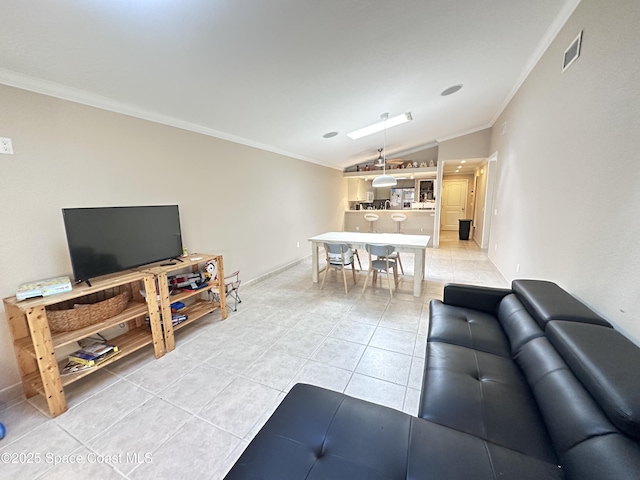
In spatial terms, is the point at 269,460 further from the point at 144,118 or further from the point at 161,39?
the point at 144,118

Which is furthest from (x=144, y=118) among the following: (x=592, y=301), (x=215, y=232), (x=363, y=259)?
(x=363, y=259)

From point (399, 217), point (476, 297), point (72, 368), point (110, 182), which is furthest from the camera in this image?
point (399, 217)

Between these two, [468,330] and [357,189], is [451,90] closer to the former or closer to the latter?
[468,330]

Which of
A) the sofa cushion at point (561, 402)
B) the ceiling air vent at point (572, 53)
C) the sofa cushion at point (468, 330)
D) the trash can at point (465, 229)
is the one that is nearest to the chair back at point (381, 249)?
the sofa cushion at point (468, 330)

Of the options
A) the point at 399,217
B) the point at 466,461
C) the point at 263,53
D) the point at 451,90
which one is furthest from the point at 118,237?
the point at 399,217

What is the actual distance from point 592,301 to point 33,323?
12.0ft

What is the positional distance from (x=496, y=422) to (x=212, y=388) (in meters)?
1.87

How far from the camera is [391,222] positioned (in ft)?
25.6

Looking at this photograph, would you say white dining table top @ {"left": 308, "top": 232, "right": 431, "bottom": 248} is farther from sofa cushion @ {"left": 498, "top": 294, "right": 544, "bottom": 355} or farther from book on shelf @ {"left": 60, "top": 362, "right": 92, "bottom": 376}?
book on shelf @ {"left": 60, "top": 362, "right": 92, "bottom": 376}

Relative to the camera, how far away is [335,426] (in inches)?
42.9

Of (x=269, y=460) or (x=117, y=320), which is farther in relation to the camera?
(x=117, y=320)

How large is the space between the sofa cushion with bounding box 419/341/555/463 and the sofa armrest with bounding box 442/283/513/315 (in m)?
0.65

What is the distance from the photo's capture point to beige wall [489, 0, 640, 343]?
4.67ft

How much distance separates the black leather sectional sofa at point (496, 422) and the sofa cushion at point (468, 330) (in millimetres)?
131
